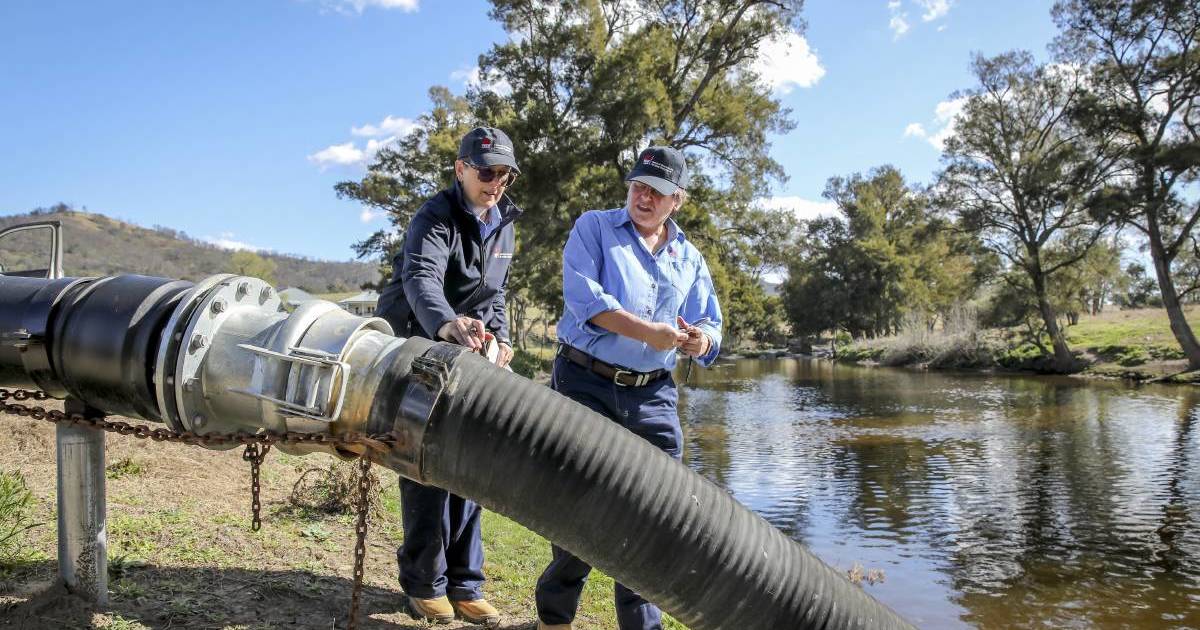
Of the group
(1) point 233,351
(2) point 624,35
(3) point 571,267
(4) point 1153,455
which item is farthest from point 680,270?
(2) point 624,35

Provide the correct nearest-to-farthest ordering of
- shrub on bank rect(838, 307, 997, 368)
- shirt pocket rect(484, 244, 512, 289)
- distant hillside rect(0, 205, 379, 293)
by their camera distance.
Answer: shirt pocket rect(484, 244, 512, 289), shrub on bank rect(838, 307, 997, 368), distant hillside rect(0, 205, 379, 293)

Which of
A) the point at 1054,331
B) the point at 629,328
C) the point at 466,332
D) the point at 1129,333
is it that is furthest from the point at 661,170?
the point at 1129,333

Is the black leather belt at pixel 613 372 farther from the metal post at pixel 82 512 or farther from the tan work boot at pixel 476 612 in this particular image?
the metal post at pixel 82 512

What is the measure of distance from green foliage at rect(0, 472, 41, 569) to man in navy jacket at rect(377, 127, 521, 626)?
161 cm

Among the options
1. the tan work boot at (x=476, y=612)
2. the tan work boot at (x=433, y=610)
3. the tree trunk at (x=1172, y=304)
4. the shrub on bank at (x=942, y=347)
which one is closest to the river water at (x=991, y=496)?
the tan work boot at (x=476, y=612)

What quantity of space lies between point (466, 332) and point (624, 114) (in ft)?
82.7

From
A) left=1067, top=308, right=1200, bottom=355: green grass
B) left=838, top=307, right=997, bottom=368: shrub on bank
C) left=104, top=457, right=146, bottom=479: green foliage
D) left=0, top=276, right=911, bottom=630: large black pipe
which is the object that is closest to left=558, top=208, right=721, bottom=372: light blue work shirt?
left=0, top=276, right=911, bottom=630: large black pipe

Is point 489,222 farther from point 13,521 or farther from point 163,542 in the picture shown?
point 13,521

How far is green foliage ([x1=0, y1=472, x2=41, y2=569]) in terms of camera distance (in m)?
3.47

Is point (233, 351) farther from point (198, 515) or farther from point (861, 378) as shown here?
point (861, 378)

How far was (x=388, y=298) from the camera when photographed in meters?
3.93

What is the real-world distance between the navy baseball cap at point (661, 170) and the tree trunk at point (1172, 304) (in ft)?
95.7

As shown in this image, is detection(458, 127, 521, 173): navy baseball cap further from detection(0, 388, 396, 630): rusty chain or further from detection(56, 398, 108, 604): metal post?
detection(56, 398, 108, 604): metal post

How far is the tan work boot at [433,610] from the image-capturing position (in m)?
3.86
